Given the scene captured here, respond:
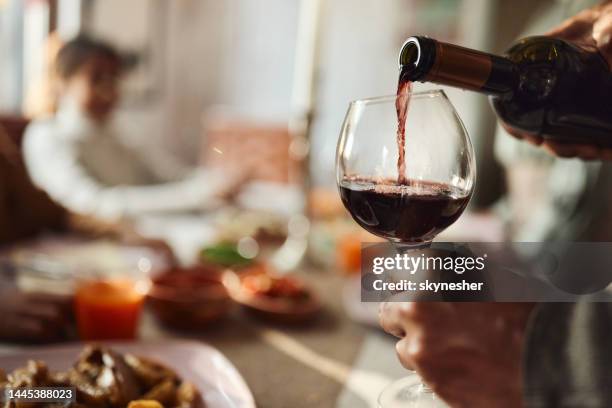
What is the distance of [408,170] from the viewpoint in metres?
0.47

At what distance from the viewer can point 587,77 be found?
55 cm

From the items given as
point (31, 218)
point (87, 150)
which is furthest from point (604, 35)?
point (87, 150)

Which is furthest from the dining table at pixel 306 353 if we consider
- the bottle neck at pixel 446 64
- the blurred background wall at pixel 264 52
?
the blurred background wall at pixel 264 52

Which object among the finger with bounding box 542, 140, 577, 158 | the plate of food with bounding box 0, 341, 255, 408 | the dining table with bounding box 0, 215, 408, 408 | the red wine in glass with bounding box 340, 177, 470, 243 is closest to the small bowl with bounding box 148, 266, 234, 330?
the dining table with bounding box 0, 215, 408, 408

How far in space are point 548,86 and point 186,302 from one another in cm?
54

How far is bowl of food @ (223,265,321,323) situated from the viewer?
0.87m

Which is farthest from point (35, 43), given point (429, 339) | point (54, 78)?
point (429, 339)

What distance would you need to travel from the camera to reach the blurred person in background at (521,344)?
0.42 m

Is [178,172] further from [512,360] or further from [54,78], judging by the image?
[512,360]

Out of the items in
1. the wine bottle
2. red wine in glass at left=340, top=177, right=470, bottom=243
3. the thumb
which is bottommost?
red wine in glass at left=340, top=177, right=470, bottom=243

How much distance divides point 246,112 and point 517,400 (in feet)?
14.9

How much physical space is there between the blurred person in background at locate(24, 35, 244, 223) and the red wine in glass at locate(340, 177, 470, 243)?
155 cm

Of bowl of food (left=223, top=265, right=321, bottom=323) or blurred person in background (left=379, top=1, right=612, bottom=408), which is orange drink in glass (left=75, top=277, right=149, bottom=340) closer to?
bowl of food (left=223, top=265, right=321, bottom=323)

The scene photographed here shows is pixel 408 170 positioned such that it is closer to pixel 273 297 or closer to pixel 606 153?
pixel 606 153
